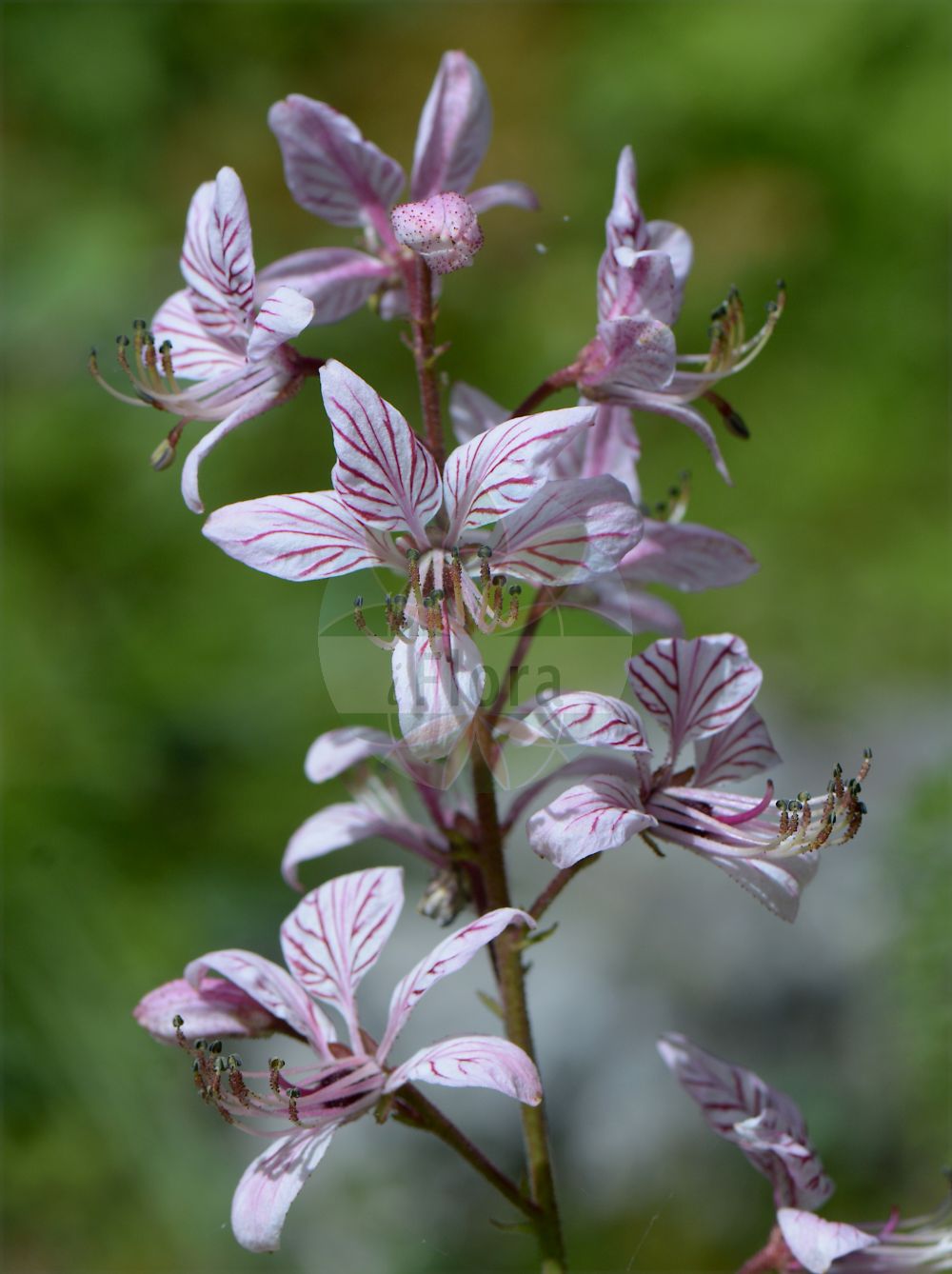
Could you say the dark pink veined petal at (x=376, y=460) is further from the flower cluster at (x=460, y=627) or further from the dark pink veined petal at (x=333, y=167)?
the dark pink veined petal at (x=333, y=167)

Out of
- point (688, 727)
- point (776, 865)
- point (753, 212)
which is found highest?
point (753, 212)

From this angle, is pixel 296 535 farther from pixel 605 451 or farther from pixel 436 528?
pixel 605 451

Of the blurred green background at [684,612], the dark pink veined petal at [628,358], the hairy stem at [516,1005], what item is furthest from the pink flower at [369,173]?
the blurred green background at [684,612]

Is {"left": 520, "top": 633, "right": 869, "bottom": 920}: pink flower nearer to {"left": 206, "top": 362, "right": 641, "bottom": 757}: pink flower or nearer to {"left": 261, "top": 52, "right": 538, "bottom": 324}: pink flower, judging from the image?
{"left": 206, "top": 362, "right": 641, "bottom": 757}: pink flower

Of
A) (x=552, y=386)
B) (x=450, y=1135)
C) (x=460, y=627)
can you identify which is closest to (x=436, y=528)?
(x=460, y=627)

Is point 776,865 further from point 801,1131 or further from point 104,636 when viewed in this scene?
point 104,636

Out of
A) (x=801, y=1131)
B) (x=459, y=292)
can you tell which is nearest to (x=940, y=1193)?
(x=801, y=1131)
